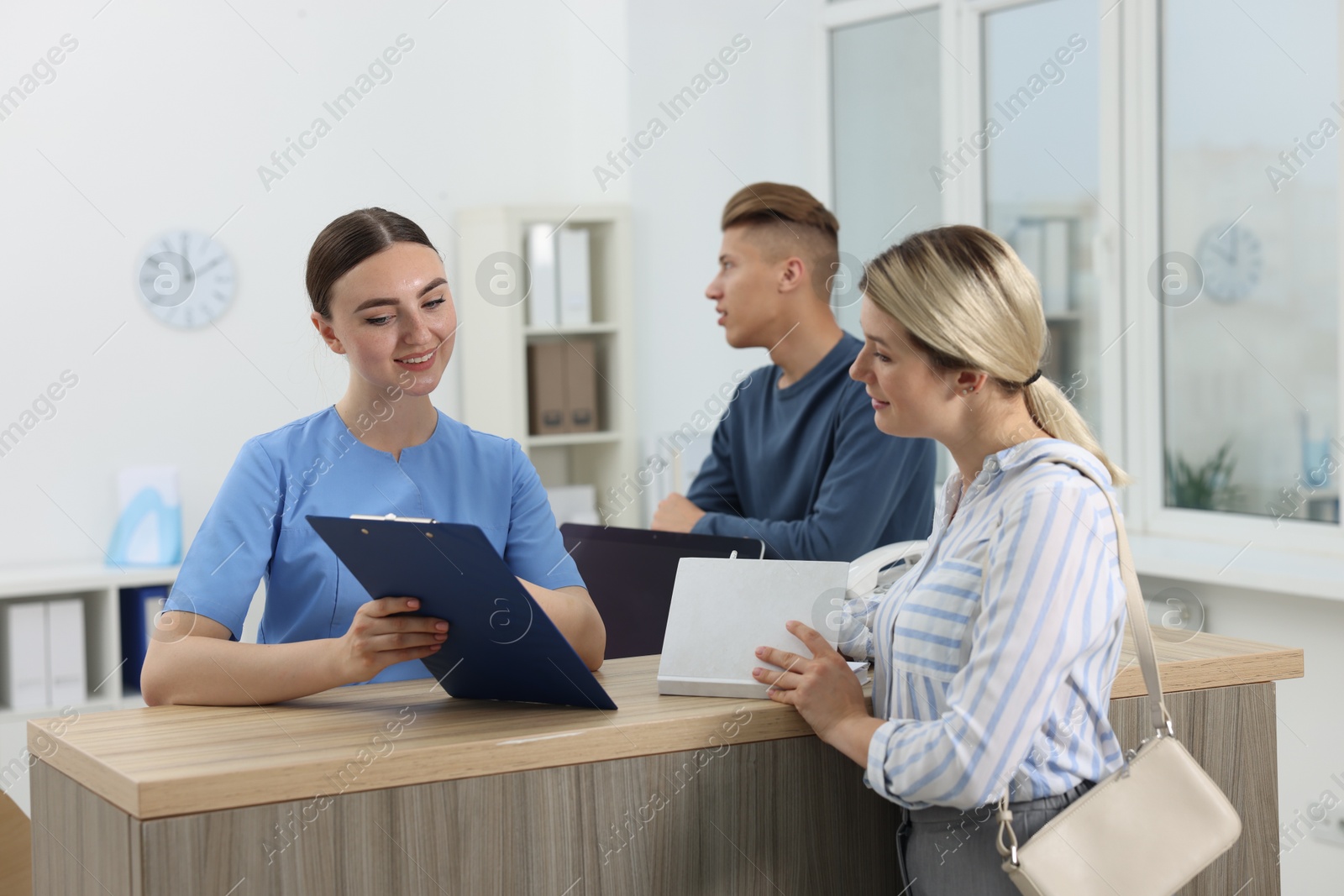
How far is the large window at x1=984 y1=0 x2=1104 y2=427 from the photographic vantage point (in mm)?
4012

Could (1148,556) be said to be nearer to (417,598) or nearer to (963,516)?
(963,516)

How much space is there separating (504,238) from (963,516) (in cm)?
345

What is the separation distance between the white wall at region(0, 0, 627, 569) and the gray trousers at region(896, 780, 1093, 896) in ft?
10.8

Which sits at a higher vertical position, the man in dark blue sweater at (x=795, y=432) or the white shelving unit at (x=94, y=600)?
the man in dark blue sweater at (x=795, y=432)

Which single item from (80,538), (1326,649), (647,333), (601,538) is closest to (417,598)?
(601,538)

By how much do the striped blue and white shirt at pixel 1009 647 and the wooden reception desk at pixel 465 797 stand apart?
16 centimetres

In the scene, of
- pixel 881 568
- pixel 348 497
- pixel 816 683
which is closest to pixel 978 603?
pixel 816 683

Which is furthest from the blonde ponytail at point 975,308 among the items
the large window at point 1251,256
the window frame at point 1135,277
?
the window frame at point 1135,277

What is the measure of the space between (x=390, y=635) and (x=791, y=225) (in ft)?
5.60

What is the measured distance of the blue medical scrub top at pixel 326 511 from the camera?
150 cm

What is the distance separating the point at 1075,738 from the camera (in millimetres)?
1304

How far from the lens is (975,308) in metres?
1.37

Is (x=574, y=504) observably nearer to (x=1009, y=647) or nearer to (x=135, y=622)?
(x=135, y=622)

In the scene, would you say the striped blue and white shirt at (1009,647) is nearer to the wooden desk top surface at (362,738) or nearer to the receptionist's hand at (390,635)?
the wooden desk top surface at (362,738)
